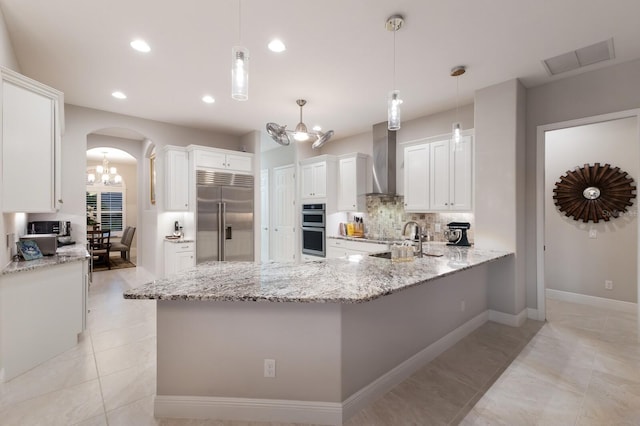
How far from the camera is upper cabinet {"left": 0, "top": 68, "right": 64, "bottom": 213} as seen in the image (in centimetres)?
227

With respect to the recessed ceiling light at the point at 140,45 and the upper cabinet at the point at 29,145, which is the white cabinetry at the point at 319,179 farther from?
the upper cabinet at the point at 29,145

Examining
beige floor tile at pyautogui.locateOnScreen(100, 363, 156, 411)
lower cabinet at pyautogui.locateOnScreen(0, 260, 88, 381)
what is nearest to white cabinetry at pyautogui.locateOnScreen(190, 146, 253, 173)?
lower cabinet at pyautogui.locateOnScreen(0, 260, 88, 381)

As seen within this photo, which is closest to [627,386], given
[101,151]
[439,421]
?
[439,421]

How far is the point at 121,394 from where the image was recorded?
2180 millimetres

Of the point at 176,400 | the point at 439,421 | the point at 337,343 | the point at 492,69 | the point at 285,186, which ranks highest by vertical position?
the point at 492,69

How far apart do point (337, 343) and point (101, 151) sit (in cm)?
862

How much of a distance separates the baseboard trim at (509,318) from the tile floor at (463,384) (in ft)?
0.37

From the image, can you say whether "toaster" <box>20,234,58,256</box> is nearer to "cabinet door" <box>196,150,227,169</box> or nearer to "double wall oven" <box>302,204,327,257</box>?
"cabinet door" <box>196,150,227,169</box>

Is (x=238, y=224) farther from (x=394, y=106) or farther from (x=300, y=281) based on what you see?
(x=394, y=106)

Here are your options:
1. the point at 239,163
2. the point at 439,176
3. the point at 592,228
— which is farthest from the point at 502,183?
the point at 239,163

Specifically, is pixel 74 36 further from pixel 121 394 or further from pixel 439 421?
pixel 439 421

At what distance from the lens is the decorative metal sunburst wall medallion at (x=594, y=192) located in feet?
12.6

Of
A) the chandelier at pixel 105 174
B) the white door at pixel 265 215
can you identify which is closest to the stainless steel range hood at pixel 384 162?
the white door at pixel 265 215

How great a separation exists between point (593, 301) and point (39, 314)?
6290 mm
